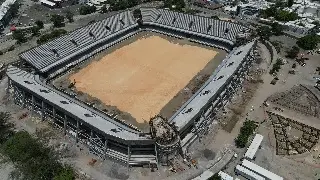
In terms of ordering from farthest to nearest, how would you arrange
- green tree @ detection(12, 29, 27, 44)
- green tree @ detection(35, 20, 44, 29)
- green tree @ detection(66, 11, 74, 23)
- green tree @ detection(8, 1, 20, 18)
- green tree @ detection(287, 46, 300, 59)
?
green tree @ detection(8, 1, 20, 18), green tree @ detection(66, 11, 74, 23), green tree @ detection(35, 20, 44, 29), green tree @ detection(12, 29, 27, 44), green tree @ detection(287, 46, 300, 59)

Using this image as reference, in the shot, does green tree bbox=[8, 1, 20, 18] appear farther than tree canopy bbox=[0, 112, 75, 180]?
Yes

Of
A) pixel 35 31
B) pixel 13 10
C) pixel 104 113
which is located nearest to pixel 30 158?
pixel 104 113

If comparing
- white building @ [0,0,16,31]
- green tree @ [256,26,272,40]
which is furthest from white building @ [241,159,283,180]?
white building @ [0,0,16,31]

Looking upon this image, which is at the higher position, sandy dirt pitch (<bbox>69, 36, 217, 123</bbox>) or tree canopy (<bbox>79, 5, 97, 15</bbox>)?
tree canopy (<bbox>79, 5, 97, 15</bbox>)

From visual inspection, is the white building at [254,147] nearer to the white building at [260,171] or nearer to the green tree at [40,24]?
the white building at [260,171]

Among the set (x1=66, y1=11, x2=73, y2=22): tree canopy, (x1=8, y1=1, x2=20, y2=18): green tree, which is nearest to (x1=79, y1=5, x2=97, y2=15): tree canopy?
(x1=66, y1=11, x2=73, y2=22): tree canopy

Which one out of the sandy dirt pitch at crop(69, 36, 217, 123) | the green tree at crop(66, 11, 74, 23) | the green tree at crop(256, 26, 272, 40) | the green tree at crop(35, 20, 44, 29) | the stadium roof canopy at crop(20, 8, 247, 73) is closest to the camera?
the sandy dirt pitch at crop(69, 36, 217, 123)

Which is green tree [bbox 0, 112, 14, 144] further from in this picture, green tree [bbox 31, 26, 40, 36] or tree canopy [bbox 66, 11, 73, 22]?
tree canopy [bbox 66, 11, 73, 22]

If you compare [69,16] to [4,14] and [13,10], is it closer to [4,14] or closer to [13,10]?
[4,14]

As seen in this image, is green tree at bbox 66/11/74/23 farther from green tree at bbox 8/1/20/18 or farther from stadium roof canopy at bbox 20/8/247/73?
stadium roof canopy at bbox 20/8/247/73

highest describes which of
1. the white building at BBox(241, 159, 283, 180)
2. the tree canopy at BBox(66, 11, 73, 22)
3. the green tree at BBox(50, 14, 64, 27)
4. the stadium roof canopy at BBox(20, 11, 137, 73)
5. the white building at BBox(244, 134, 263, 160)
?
the stadium roof canopy at BBox(20, 11, 137, 73)
